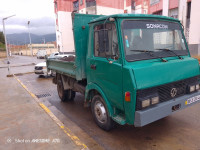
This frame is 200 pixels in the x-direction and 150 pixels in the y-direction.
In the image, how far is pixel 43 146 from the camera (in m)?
3.37

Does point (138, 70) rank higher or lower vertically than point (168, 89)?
higher

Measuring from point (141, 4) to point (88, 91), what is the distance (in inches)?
1270

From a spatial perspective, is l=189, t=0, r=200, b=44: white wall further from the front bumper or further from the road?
the front bumper

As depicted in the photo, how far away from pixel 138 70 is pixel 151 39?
92 cm

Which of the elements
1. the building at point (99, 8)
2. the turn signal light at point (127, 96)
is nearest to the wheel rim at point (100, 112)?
the turn signal light at point (127, 96)

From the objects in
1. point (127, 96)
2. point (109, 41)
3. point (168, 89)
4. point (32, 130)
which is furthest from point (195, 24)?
point (32, 130)

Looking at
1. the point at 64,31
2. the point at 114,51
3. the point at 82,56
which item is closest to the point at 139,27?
the point at 114,51

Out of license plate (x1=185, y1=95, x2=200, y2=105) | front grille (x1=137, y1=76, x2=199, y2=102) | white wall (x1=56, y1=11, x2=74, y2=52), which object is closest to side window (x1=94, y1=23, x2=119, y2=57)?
front grille (x1=137, y1=76, x2=199, y2=102)

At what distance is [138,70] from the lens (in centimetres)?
286

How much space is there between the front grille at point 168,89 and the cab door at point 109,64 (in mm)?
483

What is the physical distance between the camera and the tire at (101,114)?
375 centimetres

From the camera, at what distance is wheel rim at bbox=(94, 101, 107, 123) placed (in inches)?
150

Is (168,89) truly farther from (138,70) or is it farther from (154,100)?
(138,70)

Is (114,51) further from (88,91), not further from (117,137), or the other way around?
(117,137)
